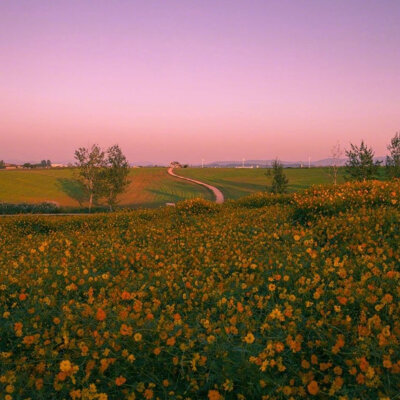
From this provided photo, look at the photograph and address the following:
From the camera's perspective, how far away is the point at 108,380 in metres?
3.43

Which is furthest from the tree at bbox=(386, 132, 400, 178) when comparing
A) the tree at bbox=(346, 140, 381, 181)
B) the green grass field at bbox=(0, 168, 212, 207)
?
the green grass field at bbox=(0, 168, 212, 207)

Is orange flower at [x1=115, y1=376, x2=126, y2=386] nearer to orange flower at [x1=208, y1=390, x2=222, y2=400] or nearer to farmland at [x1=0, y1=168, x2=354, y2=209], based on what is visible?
orange flower at [x1=208, y1=390, x2=222, y2=400]

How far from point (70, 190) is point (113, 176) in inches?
841

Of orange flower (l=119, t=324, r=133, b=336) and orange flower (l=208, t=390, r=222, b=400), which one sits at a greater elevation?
orange flower (l=119, t=324, r=133, b=336)

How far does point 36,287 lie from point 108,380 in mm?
3038

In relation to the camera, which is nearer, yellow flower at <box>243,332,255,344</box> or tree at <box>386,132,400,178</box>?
yellow flower at <box>243,332,255,344</box>

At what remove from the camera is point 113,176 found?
4788 centimetres

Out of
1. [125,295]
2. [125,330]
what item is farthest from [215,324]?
Result: [125,295]

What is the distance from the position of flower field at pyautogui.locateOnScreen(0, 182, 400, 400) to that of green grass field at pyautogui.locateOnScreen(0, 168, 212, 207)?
44800mm

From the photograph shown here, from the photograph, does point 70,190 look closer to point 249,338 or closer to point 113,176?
point 113,176

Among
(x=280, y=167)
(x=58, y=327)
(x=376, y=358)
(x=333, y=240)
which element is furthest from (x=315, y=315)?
(x=280, y=167)

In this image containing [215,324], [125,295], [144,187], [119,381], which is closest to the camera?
[119,381]

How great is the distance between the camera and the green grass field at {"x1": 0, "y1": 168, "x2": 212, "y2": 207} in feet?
185

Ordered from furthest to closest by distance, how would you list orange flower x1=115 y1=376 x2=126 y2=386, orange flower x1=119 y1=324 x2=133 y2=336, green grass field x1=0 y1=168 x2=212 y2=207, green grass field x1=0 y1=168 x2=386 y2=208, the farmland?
green grass field x1=0 y1=168 x2=386 y2=208
the farmland
green grass field x1=0 y1=168 x2=212 y2=207
orange flower x1=119 y1=324 x2=133 y2=336
orange flower x1=115 y1=376 x2=126 y2=386
